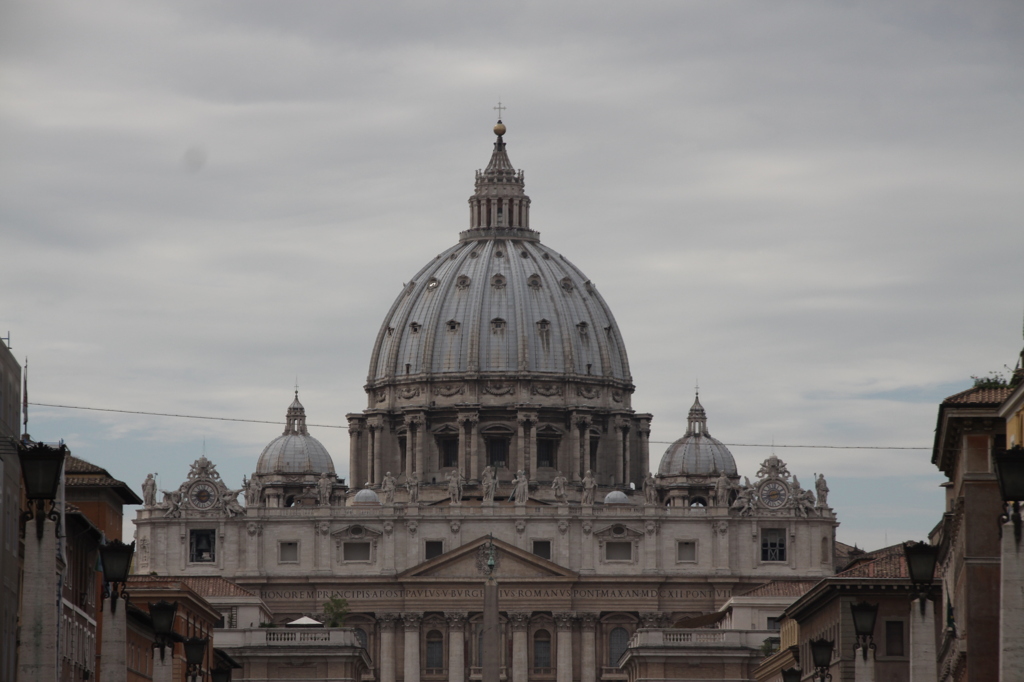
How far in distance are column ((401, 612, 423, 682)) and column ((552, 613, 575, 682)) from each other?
8.50 m

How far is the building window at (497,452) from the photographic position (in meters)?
192

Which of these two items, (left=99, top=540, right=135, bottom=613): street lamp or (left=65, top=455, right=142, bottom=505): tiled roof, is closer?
(left=99, top=540, right=135, bottom=613): street lamp

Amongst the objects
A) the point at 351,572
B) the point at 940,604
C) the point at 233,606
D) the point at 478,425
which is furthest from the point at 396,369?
the point at 940,604

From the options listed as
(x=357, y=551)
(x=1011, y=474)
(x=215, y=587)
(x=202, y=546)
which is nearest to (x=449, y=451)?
(x=357, y=551)

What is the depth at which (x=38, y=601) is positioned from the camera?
3691 cm

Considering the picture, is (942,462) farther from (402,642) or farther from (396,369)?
(396,369)

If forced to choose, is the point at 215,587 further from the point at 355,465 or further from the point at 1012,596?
the point at 1012,596

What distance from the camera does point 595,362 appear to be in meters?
198

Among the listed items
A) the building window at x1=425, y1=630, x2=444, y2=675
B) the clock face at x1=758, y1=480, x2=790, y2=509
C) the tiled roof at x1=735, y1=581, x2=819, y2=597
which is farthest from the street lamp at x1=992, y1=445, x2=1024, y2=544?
the clock face at x1=758, y1=480, x2=790, y2=509

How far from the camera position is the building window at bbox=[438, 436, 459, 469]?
192375mm

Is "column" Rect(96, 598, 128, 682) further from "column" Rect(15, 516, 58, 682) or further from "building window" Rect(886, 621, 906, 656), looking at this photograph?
"building window" Rect(886, 621, 906, 656)

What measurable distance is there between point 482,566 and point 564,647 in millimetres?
7130

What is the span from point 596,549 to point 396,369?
35926 mm

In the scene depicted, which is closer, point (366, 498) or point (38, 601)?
point (38, 601)
